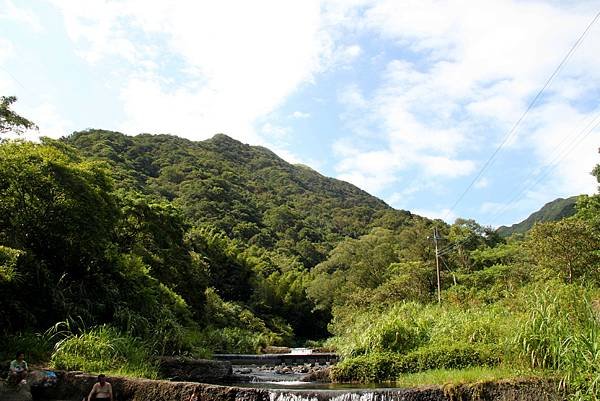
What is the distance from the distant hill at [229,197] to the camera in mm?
66875

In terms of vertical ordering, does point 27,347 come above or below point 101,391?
above

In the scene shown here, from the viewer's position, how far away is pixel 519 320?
11125 mm

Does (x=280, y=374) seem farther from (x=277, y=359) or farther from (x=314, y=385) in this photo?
(x=277, y=359)

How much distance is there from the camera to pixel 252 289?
5288 cm

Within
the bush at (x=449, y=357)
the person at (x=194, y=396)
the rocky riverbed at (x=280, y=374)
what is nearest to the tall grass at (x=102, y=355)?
the person at (x=194, y=396)

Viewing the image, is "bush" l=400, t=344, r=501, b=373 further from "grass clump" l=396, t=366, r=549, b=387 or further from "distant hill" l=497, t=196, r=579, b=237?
"distant hill" l=497, t=196, r=579, b=237

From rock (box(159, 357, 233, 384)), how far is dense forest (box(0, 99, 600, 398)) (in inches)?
35.7

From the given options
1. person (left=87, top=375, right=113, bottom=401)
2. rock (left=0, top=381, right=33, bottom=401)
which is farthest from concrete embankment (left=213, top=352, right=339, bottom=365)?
person (left=87, top=375, right=113, bottom=401)

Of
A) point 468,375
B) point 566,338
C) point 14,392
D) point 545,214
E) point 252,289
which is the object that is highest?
point 545,214

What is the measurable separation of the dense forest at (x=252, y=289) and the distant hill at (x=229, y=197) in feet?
10.8

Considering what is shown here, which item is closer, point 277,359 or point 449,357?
point 449,357

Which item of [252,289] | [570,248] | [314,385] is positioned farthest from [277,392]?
[252,289]

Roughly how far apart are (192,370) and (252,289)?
3748 cm

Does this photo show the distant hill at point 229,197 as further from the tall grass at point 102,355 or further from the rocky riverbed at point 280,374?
the tall grass at point 102,355
